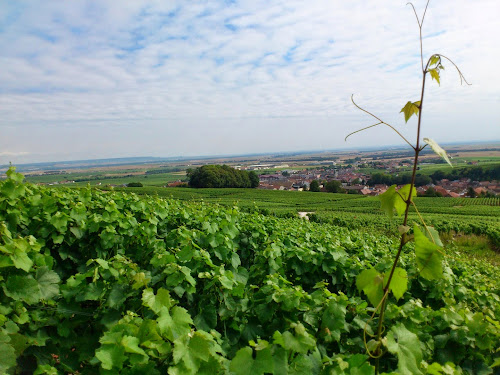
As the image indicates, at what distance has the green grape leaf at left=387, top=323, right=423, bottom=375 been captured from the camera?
1428 mm

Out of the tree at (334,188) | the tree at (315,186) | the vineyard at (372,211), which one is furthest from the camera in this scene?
the tree at (315,186)

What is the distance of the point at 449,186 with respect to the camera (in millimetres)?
68625

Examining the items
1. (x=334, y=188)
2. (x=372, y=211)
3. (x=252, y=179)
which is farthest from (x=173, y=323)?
(x=252, y=179)

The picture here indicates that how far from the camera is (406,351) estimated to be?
1.50 meters

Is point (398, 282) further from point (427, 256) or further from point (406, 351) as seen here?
point (406, 351)

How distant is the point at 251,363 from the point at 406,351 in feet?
2.60

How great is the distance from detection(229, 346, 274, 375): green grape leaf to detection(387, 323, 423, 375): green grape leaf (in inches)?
22.8

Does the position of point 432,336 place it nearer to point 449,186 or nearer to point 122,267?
point 122,267

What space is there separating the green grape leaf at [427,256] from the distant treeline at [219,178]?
69875mm

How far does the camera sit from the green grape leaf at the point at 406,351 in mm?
1428

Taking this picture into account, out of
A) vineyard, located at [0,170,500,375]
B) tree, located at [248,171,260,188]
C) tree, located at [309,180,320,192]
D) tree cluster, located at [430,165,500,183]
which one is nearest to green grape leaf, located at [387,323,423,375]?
vineyard, located at [0,170,500,375]

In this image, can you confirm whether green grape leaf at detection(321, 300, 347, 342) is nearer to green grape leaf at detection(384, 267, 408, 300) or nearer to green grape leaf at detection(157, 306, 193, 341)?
green grape leaf at detection(384, 267, 408, 300)

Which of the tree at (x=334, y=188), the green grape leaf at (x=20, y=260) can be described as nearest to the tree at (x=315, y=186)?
the tree at (x=334, y=188)

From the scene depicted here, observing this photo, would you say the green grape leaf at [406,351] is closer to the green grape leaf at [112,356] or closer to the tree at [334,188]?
the green grape leaf at [112,356]
